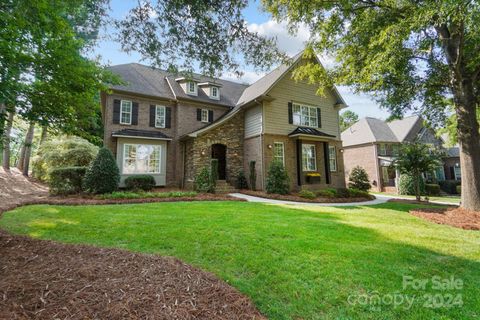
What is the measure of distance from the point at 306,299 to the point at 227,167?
1223 centimetres

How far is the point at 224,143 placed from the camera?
48.1ft

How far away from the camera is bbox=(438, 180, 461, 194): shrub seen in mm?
22152

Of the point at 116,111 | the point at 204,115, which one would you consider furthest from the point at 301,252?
the point at 204,115

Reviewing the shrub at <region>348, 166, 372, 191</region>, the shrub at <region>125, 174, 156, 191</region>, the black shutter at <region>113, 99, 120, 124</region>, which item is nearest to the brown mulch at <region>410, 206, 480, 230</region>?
the shrub at <region>348, 166, 372, 191</region>

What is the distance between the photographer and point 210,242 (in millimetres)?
4434

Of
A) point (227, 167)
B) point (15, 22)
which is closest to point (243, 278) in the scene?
point (15, 22)

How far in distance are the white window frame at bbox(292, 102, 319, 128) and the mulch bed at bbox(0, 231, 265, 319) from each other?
44.3 ft

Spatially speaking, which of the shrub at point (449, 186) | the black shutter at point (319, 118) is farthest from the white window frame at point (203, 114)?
the shrub at point (449, 186)

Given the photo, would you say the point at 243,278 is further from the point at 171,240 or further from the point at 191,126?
the point at 191,126

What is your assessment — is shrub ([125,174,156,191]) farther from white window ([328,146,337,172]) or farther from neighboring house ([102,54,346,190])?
white window ([328,146,337,172])

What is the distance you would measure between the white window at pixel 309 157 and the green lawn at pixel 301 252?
26.5 feet

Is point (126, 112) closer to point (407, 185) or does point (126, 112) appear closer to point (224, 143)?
point (224, 143)

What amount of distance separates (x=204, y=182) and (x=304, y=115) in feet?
27.2

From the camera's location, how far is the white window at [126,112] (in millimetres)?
14156
